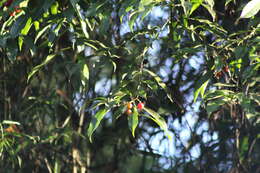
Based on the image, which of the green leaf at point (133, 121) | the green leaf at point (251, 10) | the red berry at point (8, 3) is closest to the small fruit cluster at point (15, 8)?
the red berry at point (8, 3)

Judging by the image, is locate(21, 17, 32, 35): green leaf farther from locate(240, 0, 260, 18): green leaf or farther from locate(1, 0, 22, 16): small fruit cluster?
locate(240, 0, 260, 18): green leaf

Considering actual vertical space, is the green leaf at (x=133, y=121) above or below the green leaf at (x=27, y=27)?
below

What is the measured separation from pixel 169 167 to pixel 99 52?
109 centimetres

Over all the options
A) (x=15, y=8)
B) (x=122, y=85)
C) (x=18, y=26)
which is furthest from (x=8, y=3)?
(x=122, y=85)

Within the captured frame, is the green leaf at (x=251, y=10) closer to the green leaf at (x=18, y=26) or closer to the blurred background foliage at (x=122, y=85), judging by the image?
the blurred background foliage at (x=122, y=85)

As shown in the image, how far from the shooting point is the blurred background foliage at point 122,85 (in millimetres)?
1687

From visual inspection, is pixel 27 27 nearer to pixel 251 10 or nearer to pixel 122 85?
pixel 122 85

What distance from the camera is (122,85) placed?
1566 millimetres

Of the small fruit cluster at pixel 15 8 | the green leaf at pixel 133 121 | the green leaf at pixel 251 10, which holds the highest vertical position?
the small fruit cluster at pixel 15 8

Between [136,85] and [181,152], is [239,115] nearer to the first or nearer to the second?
[181,152]

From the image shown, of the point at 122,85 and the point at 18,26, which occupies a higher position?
the point at 18,26

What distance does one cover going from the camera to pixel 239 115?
2160mm

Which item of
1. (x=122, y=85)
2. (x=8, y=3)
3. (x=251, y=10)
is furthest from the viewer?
(x=8, y=3)

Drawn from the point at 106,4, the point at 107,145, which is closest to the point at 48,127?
the point at 107,145
